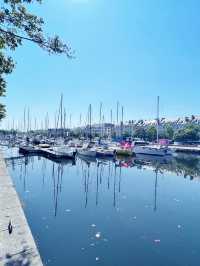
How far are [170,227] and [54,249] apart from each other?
6.26 metres

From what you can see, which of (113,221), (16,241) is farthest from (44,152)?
(16,241)

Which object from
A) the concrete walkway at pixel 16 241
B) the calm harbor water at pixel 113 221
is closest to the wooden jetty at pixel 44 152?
the calm harbor water at pixel 113 221

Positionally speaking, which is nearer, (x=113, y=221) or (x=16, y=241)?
(x=16, y=241)

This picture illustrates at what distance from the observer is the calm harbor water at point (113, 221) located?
10.5m

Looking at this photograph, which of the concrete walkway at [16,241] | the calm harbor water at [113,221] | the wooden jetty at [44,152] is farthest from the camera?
the wooden jetty at [44,152]

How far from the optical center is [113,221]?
14.7 metres

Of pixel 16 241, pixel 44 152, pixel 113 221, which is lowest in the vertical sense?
pixel 113 221

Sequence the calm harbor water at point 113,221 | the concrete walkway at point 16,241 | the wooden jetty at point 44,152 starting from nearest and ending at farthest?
the concrete walkway at point 16,241 → the calm harbor water at point 113,221 → the wooden jetty at point 44,152

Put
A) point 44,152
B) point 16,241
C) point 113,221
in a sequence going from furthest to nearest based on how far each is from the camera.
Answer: point 44,152, point 113,221, point 16,241

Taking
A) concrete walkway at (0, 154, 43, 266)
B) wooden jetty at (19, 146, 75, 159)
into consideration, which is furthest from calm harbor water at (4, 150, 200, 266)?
wooden jetty at (19, 146, 75, 159)

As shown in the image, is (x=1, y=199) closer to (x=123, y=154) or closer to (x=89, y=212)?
(x=89, y=212)

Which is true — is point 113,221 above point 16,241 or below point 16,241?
below

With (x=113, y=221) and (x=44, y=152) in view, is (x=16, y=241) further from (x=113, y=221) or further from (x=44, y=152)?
(x=44, y=152)

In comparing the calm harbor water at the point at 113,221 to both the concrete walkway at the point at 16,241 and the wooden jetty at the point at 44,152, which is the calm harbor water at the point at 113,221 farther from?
the wooden jetty at the point at 44,152
